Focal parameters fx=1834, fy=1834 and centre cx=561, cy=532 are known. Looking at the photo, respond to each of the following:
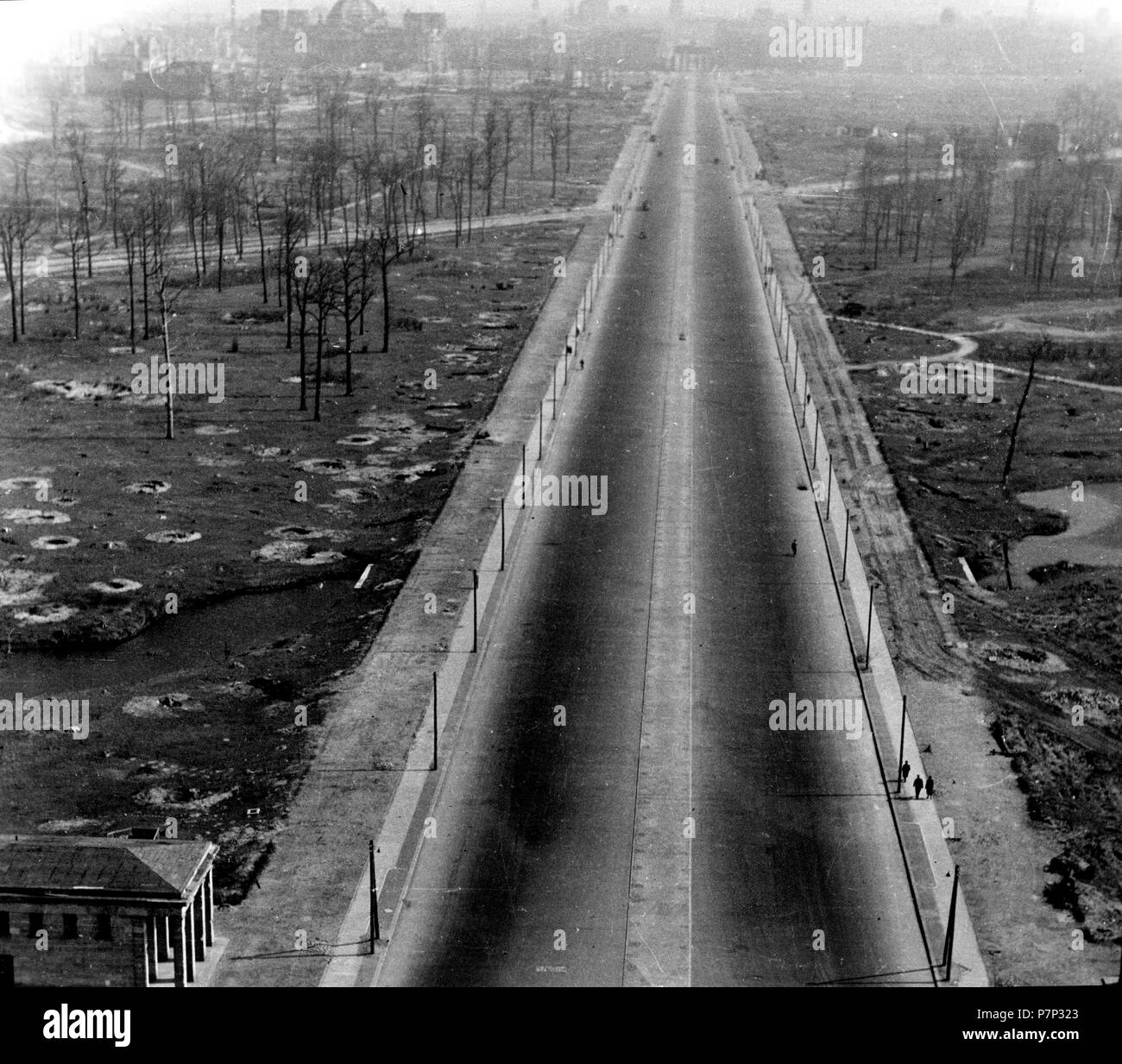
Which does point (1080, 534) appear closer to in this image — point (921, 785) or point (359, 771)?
point (921, 785)

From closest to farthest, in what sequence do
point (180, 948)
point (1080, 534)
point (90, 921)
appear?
1. point (90, 921)
2. point (180, 948)
3. point (1080, 534)

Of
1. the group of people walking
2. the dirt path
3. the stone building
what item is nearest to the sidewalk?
the stone building

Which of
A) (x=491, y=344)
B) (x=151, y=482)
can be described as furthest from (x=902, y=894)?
A: (x=491, y=344)

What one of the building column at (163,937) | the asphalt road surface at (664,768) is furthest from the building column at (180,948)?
the asphalt road surface at (664,768)

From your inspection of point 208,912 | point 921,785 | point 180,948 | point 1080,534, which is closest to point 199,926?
point 208,912

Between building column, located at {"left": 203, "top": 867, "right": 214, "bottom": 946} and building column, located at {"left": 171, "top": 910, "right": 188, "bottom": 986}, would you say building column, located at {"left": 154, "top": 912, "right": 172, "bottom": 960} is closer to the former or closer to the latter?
building column, located at {"left": 171, "top": 910, "right": 188, "bottom": 986}

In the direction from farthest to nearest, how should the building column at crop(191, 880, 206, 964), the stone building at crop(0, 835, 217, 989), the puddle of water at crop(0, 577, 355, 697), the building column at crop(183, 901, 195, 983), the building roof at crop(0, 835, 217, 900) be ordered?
the puddle of water at crop(0, 577, 355, 697) → the building column at crop(191, 880, 206, 964) → the building column at crop(183, 901, 195, 983) → the building roof at crop(0, 835, 217, 900) → the stone building at crop(0, 835, 217, 989)

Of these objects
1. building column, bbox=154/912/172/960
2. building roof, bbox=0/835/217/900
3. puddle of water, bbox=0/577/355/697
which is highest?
building roof, bbox=0/835/217/900
